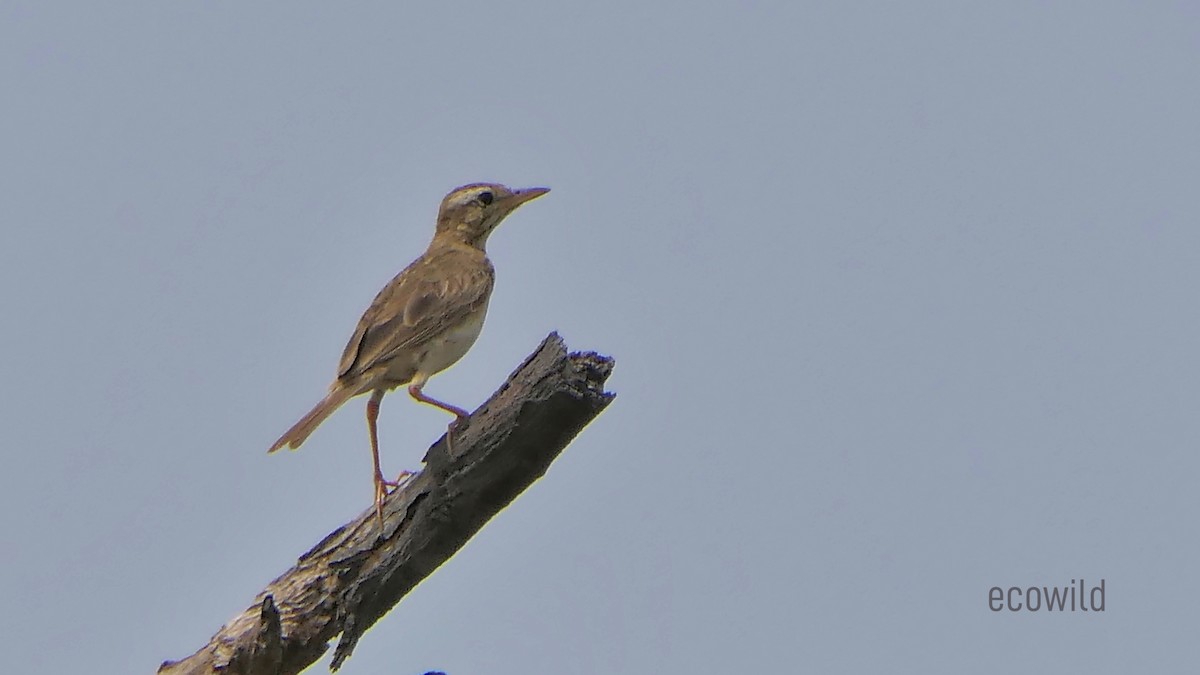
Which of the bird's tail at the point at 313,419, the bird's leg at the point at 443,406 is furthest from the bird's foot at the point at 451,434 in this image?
the bird's tail at the point at 313,419

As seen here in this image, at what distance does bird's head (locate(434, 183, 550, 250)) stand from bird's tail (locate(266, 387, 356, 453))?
9.09ft

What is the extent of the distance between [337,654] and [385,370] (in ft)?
8.85

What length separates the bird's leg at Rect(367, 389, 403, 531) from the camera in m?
7.51

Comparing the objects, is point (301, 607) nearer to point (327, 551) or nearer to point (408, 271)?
point (327, 551)

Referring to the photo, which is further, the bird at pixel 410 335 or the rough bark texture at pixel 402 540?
the bird at pixel 410 335

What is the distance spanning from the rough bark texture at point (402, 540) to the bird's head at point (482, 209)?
187 inches

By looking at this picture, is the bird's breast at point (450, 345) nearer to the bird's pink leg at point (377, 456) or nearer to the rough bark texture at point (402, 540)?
the bird's pink leg at point (377, 456)

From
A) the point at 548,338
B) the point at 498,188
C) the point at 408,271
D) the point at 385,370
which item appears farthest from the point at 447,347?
the point at 548,338

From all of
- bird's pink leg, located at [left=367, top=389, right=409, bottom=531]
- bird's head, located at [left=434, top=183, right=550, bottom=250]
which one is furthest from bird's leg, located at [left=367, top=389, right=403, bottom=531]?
bird's head, located at [left=434, top=183, right=550, bottom=250]

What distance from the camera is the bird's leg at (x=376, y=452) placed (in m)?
7.51

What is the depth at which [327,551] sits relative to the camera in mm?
7391

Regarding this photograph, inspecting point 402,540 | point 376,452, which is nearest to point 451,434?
point 402,540

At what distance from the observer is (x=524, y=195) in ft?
38.7

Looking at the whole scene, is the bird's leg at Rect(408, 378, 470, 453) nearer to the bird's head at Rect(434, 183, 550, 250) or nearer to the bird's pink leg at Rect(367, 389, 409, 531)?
the bird's pink leg at Rect(367, 389, 409, 531)
